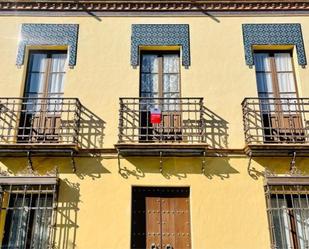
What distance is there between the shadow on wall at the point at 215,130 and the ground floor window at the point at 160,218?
46.4 inches

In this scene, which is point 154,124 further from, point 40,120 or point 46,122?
point 40,120

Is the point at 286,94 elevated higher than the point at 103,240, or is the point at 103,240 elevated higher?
the point at 286,94

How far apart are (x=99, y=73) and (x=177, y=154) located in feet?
8.74

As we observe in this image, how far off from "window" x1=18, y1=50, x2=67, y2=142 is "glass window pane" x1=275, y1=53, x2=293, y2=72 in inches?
199

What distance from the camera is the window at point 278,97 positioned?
8.74m

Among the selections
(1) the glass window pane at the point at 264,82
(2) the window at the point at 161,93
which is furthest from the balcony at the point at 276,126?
(2) the window at the point at 161,93

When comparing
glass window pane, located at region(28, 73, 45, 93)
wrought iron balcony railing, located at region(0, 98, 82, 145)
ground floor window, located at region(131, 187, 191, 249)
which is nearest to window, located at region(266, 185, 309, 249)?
ground floor window, located at region(131, 187, 191, 249)

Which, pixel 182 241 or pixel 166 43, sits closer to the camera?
pixel 182 241

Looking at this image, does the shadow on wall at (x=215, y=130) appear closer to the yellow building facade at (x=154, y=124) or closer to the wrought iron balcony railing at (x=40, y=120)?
the yellow building facade at (x=154, y=124)

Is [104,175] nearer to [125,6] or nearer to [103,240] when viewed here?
[103,240]

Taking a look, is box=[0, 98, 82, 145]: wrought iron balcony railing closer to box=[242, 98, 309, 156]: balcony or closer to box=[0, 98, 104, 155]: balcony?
box=[0, 98, 104, 155]: balcony

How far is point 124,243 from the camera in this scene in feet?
25.7

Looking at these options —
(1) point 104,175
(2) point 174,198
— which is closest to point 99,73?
(1) point 104,175

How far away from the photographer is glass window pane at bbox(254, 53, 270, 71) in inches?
376
